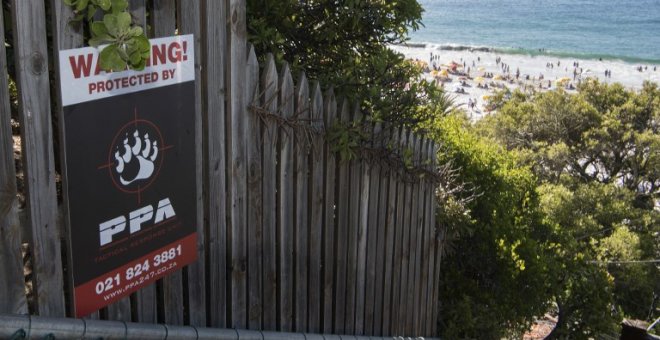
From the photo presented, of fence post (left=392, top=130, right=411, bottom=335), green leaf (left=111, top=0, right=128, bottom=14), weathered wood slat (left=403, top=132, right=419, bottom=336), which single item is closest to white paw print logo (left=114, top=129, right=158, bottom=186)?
green leaf (left=111, top=0, right=128, bottom=14)

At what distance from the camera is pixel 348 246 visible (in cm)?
426

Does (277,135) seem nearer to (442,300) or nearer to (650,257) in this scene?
(442,300)

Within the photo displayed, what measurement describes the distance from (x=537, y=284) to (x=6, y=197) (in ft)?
19.9

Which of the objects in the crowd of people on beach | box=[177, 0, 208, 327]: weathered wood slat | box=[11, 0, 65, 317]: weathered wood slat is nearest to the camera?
box=[11, 0, 65, 317]: weathered wood slat

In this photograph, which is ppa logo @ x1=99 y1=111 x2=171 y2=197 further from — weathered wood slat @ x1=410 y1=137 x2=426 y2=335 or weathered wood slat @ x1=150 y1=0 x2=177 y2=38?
weathered wood slat @ x1=410 y1=137 x2=426 y2=335

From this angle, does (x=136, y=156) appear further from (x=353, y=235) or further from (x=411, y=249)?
(x=411, y=249)

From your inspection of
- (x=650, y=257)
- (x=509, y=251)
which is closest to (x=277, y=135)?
(x=509, y=251)

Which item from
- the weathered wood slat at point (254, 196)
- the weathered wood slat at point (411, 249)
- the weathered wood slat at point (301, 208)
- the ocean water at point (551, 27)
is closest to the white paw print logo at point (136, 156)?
the weathered wood slat at point (254, 196)

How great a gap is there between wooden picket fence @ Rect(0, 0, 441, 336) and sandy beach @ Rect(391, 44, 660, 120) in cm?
4645

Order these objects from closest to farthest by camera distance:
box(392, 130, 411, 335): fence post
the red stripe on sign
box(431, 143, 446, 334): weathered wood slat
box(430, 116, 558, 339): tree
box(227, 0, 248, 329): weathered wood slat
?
the red stripe on sign, box(227, 0, 248, 329): weathered wood slat, box(392, 130, 411, 335): fence post, box(431, 143, 446, 334): weathered wood slat, box(430, 116, 558, 339): tree

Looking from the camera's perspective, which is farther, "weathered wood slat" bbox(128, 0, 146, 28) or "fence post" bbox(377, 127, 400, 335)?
"fence post" bbox(377, 127, 400, 335)

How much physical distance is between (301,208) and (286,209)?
133mm

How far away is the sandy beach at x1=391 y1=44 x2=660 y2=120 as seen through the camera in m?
57.5

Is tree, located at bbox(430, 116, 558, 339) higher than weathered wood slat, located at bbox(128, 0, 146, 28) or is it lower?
lower
